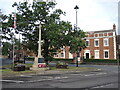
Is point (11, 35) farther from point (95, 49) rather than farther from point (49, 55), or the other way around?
point (95, 49)

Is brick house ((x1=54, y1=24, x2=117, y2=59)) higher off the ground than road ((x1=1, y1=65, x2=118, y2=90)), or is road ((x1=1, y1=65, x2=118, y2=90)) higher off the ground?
brick house ((x1=54, y1=24, x2=117, y2=59))

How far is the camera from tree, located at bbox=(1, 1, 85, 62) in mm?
26922

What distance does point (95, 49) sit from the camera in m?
51.3

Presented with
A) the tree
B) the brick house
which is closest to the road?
the tree

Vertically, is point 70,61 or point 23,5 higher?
point 23,5

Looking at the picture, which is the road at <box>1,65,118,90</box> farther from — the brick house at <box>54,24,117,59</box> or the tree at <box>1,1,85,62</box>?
the brick house at <box>54,24,117,59</box>

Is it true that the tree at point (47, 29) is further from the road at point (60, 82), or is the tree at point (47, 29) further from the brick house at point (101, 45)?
the brick house at point (101, 45)

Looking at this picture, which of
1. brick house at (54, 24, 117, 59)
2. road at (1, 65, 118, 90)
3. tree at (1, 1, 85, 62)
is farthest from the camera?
brick house at (54, 24, 117, 59)

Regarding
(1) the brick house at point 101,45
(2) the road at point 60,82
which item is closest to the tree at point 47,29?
(2) the road at point 60,82

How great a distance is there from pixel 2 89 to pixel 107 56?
42092 millimetres

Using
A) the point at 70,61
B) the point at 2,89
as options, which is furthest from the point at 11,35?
the point at 70,61

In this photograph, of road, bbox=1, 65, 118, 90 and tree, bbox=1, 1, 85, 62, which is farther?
tree, bbox=1, 1, 85, 62

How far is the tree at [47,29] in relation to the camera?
88.3ft

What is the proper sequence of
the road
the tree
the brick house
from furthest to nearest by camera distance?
the brick house < the tree < the road
